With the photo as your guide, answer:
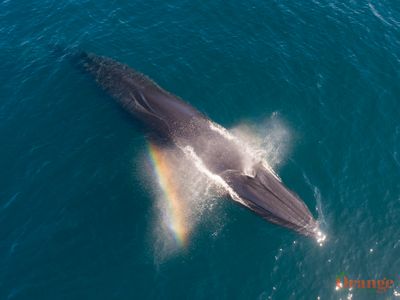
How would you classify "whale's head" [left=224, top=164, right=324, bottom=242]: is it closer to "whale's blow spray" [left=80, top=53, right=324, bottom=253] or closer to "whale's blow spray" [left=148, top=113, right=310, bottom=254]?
"whale's blow spray" [left=80, top=53, right=324, bottom=253]

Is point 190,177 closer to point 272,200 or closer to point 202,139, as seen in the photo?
point 202,139

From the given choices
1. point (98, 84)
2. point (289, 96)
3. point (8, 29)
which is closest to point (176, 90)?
point (98, 84)

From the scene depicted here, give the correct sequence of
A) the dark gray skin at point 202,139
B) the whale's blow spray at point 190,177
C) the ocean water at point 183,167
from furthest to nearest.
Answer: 1. the dark gray skin at point 202,139
2. the whale's blow spray at point 190,177
3. the ocean water at point 183,167

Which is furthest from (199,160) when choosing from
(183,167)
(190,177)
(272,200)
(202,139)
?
(272,200)

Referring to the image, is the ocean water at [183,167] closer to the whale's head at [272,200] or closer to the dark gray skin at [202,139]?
the whale's head at [272,200]

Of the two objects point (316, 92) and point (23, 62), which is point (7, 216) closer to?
point (23, 62)

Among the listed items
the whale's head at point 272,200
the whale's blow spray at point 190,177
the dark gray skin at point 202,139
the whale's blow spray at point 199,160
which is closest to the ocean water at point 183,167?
the whale's blow spray at point 190,177

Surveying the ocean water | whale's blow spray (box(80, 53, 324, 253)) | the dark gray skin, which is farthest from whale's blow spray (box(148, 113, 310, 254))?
the dark gray skin
